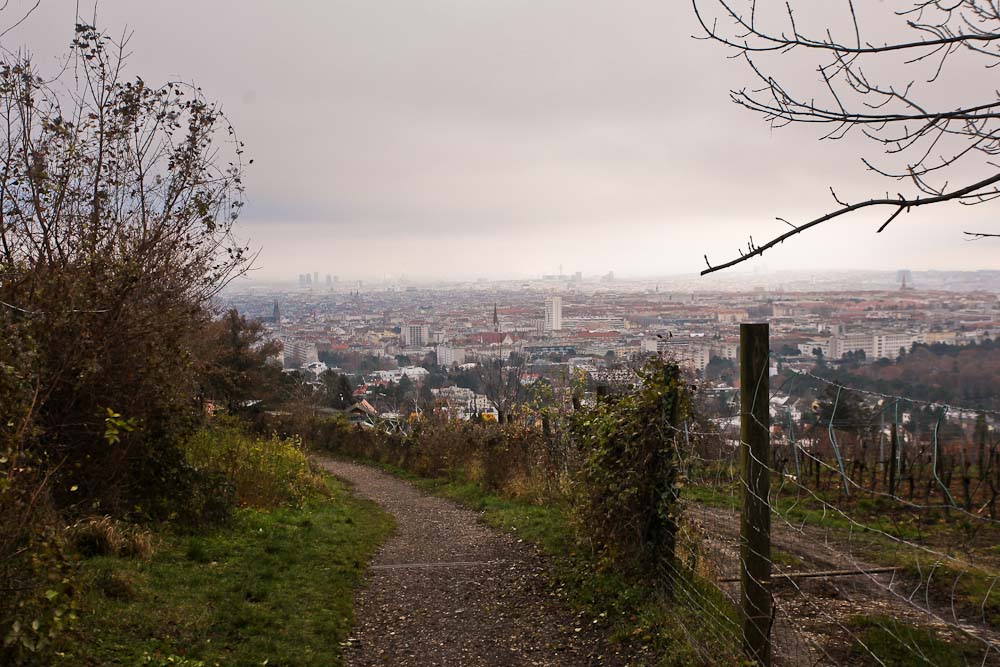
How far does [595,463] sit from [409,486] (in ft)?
36.6

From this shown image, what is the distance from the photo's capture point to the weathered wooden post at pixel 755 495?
10.8 ft

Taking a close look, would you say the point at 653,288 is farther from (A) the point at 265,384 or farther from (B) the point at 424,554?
(B) the point at 424,554

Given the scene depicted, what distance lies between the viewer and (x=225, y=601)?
18.3 ft

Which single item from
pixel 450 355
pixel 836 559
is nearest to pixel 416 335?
pixel 450 355

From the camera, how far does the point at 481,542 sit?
9.14 m

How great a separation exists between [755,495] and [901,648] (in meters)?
1.80

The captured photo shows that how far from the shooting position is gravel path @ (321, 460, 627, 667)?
5133 mm

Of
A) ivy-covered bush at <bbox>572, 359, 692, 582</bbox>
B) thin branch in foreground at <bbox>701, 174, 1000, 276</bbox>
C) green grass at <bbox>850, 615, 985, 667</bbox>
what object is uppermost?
thin branch in foreground at <bbox>701, 174, 1000, 276</bbox>

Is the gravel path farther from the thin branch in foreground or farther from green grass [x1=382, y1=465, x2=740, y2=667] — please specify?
the thin branch in foreground

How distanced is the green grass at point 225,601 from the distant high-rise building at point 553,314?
22643 millimetres

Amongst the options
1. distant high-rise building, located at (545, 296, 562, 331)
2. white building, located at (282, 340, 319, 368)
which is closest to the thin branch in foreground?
distant high-rise building, located at (545, 296, 562, 331)

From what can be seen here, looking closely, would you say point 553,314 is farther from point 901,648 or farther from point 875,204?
point 875,204

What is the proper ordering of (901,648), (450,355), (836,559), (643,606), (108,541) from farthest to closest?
(450,355), (836,559), (108,541), (643,606), (901,648)

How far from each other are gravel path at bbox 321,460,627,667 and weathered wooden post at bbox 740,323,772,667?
5.14ft
